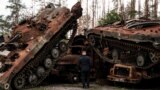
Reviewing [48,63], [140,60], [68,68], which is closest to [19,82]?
[48,63]

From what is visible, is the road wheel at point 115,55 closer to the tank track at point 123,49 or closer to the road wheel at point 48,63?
the tank track at point 123,49

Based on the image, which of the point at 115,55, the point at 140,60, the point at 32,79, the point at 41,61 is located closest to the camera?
the point at 32,79

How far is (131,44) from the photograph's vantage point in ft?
60.4

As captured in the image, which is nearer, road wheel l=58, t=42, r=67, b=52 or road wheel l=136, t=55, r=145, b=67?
road wheel l=136, t=55, r=145, b=67

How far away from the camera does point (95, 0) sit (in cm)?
6862

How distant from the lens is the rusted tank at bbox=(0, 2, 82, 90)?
17.0m

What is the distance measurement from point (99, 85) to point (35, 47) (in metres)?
3.46

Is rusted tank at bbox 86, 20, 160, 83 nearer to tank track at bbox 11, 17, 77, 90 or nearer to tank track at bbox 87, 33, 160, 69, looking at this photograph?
tank track at bbox 87, 33, 160, 69

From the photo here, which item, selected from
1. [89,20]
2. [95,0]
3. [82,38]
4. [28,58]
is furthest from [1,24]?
[28,58]

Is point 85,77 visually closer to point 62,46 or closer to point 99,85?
point 99,85

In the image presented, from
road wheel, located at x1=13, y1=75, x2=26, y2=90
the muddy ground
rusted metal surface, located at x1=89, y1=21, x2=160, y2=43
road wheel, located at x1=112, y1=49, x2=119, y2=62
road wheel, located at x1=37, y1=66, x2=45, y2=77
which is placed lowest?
Result: the muddy ground

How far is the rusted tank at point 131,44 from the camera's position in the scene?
57.8 ft

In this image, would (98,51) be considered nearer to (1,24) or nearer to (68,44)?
(68,44)

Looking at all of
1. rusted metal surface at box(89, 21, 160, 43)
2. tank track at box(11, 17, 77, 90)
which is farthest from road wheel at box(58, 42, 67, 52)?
rusted metal surface at box(89, 21, 160, 43)
